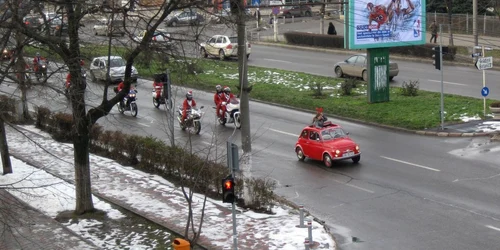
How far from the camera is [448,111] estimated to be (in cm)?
3014

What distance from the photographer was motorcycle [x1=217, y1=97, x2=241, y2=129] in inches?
1149

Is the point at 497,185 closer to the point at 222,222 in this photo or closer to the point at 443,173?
the point at 443,173

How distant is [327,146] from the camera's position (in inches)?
906

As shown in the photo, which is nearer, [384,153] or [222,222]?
[222,222]

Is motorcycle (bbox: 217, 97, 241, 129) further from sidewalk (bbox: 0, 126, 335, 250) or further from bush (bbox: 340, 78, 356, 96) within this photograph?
bush (bbox: 340, 78, 356, 96)

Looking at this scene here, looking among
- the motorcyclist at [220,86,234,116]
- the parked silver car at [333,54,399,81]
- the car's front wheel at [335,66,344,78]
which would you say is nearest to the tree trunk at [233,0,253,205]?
the motorcyclist at [220,86,234,116]

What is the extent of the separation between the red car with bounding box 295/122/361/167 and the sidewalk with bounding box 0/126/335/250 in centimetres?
433

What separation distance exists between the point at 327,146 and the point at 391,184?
2.89 meters

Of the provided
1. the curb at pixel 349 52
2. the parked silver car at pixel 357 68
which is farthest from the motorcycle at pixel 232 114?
the curb at pixel 349 52

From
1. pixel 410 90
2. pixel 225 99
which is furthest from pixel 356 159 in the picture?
pixel 410 90

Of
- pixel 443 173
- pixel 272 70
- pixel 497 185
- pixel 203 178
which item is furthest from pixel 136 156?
pixel 272 70

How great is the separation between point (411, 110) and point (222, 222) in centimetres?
1470

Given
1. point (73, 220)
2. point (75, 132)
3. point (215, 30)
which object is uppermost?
point (215, 30)

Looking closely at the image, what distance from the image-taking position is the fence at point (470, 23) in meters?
52.5
